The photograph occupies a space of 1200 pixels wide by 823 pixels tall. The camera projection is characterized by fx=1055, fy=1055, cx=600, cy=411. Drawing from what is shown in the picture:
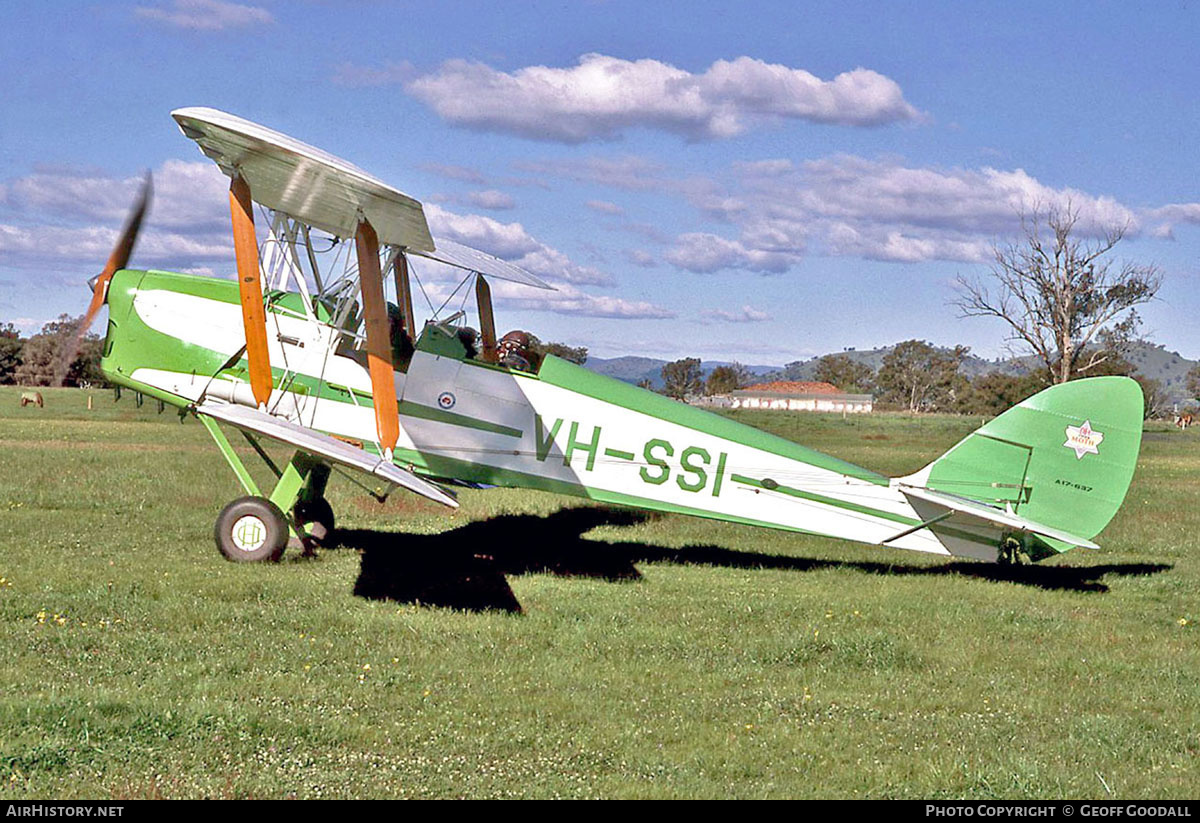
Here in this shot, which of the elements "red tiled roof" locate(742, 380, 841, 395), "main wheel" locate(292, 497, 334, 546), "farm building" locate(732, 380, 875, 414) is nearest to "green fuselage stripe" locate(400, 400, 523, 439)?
"main wheel" locate(292, 497, 334, 546)

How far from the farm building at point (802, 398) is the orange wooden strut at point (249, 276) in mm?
87493

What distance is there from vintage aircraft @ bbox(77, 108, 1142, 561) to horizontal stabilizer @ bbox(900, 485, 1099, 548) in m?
0.04

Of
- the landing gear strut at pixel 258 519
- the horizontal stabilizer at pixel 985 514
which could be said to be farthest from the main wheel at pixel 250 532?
the horizontal stabilizer at pixel 985 514

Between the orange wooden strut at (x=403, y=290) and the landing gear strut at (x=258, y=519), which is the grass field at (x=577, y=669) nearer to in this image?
the landing gear strut at (x=258, y=519)

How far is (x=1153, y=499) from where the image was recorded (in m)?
17.9

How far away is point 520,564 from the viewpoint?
10.6m

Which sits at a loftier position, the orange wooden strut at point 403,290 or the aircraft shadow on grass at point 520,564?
the orange wooden strut at point 403,290

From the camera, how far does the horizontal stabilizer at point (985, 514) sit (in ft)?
29.5

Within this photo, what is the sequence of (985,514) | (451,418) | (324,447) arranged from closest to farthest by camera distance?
(324,447)
(985,514)
(451,418)

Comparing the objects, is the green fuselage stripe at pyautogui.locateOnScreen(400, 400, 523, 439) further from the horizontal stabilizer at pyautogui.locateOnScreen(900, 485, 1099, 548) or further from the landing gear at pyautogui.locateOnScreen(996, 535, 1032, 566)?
the landing gear at pyautogui.locateOnScreen(996, 535, 1032, 566)

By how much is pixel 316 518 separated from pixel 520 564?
7.69 ft

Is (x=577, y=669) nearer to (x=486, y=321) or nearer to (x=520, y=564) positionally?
(x=520, y=564)

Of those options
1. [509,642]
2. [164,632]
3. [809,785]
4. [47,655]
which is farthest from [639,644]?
[47,655]

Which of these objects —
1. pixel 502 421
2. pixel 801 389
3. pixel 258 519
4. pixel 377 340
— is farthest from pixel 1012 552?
pixel 801 389
